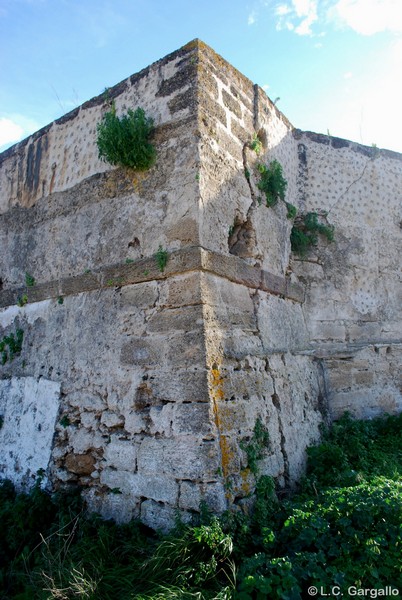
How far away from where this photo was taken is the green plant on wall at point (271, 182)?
16.5 feet

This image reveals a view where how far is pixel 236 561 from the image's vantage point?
3109mm

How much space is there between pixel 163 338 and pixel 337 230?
349cm

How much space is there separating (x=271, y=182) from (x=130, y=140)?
1690 mm

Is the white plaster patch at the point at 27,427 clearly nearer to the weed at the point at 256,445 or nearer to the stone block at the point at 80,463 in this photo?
the stone block at the point at 80,463

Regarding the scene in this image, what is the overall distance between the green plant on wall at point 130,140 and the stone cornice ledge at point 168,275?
1041mm

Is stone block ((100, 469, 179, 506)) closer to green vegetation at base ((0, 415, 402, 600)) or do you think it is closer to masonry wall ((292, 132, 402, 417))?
green vegetation at base ((0, 415, 402, 600))

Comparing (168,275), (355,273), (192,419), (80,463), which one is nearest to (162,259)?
(168,275)

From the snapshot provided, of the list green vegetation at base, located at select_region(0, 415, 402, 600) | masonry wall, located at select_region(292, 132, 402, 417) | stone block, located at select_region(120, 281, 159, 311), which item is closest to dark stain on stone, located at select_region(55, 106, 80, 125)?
stone block, located at select_region(120, 281, 159, 311)

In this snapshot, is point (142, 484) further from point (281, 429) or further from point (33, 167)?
point (33, 167)

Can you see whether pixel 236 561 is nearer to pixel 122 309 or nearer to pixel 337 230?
pixel 122 309

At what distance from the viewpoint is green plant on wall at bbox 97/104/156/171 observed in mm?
4391

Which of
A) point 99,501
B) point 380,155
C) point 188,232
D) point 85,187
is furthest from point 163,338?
point 380,155

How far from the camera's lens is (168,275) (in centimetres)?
403

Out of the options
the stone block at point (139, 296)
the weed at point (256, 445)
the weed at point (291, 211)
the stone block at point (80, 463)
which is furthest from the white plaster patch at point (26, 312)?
the weed at point (291, 211)
